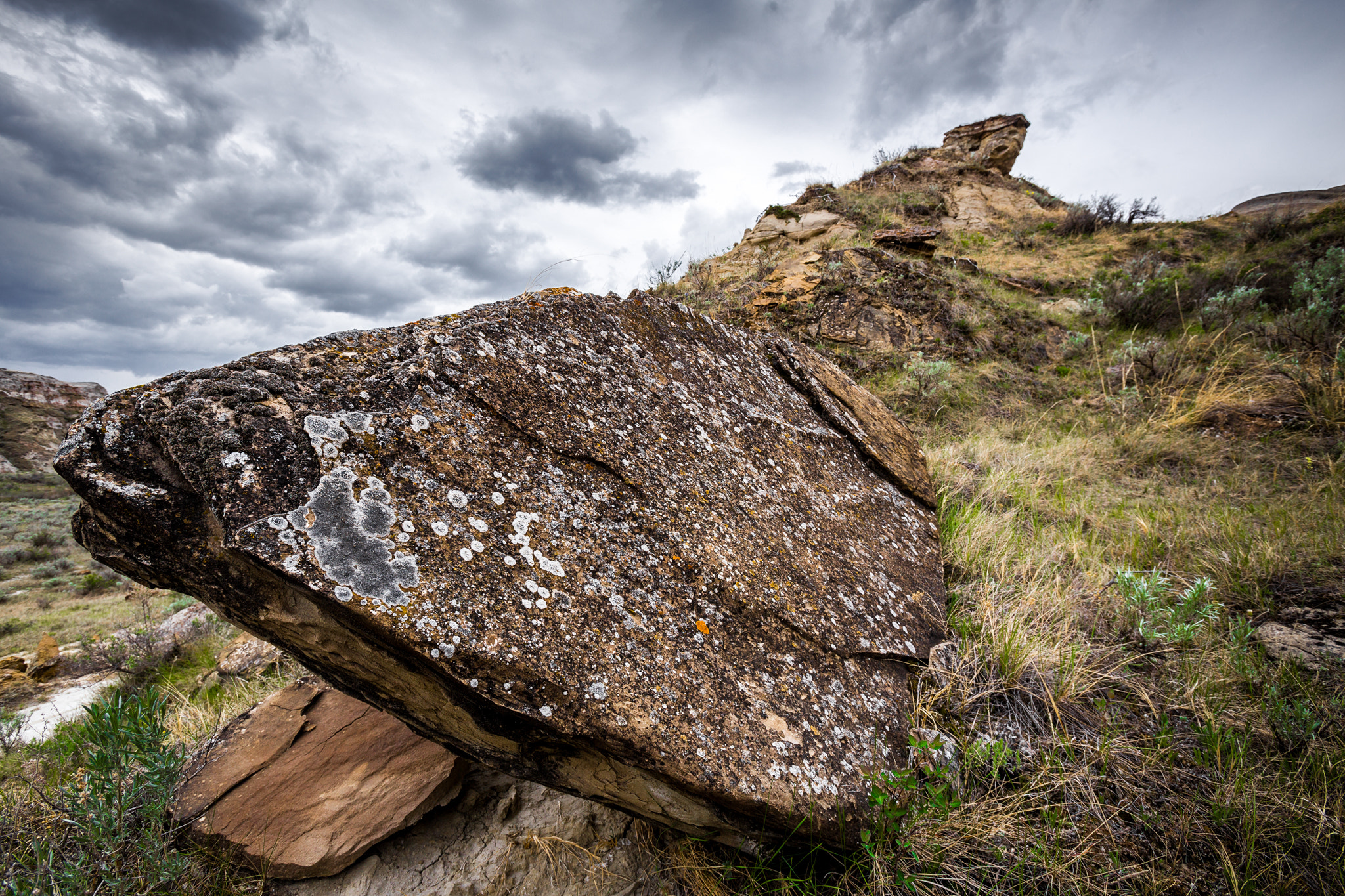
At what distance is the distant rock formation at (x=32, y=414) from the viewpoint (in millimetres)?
41594

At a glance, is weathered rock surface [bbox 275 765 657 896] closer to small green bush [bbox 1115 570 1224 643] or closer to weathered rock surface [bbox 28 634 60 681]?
small green bush [bbox 1115 570 1224 643]

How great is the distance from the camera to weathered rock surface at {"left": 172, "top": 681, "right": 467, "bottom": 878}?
2.16 meters

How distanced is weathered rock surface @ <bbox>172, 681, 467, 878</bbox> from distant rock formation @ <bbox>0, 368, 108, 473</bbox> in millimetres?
54571

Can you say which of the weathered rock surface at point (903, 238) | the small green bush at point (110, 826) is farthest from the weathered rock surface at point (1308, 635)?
the weathered rock surface at point (903, 238)

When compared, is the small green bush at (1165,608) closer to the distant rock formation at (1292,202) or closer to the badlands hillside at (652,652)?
the badlands hillside at (652,652)

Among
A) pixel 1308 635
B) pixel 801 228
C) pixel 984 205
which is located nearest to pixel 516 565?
pixel 1308 635

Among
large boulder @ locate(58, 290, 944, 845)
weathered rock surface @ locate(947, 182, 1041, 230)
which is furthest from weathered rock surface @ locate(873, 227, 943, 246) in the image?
large boulder @ locate(58, 290, 944, 845)

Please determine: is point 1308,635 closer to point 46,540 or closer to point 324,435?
point 324,435

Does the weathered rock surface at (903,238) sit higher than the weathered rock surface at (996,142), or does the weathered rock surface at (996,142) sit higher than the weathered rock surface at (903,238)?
the weathered rock surface at (996,142)

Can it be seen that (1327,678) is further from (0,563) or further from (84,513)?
(0,563)

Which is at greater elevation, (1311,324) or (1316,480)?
(1311,324)

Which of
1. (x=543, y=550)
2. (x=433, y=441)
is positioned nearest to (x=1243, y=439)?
(x=543, y=550)

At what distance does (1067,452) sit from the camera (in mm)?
5871

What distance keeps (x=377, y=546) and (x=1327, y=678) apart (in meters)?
4.44
